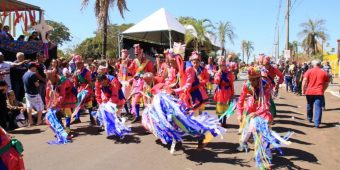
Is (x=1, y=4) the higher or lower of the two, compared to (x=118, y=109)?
higher

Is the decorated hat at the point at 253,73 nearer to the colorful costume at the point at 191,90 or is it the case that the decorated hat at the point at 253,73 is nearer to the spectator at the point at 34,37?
the colorful costume at the point at 191,90

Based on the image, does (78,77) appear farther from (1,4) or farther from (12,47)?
(1,4)

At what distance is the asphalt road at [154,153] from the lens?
19.9ft

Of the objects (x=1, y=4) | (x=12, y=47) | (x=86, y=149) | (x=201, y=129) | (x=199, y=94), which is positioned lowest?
(x=86, y=149)

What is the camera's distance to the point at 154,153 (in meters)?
6.81

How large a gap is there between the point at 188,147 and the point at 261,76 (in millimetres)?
2072

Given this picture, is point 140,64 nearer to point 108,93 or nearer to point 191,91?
point 108,93

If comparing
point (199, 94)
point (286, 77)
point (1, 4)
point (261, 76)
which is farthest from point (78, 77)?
point (286, 77)

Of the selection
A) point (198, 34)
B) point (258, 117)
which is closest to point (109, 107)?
point (258, 117)

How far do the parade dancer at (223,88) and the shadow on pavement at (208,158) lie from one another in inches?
94.1

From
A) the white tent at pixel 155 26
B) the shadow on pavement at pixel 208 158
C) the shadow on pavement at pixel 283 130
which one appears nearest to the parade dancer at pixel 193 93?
the shadow on pavement at pixel 208 158

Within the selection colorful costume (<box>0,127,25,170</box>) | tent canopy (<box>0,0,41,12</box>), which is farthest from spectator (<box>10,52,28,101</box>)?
colorful costume (<box>0,127,25,170</box>)

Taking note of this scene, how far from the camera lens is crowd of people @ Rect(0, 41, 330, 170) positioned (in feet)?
20.4

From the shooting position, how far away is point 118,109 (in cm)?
841
